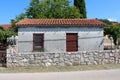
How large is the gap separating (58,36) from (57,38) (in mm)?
190

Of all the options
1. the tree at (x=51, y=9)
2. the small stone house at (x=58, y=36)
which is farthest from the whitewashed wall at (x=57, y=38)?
the tree at (x=51, y=9)

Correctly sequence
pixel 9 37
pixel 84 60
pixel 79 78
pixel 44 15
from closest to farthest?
pixel 79 78, pixel 84 60, pixel 9 37, pixel 44 15

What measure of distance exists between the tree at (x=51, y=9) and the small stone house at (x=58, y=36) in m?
11.3

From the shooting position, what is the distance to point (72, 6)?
1403 inches

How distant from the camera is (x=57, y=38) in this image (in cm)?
2275

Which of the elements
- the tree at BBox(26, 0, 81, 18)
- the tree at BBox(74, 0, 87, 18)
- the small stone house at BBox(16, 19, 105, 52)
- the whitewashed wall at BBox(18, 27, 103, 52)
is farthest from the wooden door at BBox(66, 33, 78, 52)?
the tree at BBox(74, 0, 87, 18)

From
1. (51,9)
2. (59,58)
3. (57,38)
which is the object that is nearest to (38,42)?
(57,38)

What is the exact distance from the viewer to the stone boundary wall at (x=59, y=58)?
17.1 meters

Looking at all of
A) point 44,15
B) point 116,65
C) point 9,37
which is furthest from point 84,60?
point 44,15

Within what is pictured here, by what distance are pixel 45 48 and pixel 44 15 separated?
42.2 ft

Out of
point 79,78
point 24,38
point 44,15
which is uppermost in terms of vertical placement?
point 44,15

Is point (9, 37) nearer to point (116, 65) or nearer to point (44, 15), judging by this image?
point (44, 15)

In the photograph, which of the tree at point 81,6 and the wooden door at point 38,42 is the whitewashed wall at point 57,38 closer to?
the wooden door at point 38,42

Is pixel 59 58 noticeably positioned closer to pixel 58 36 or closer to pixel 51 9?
pixel 58 36
